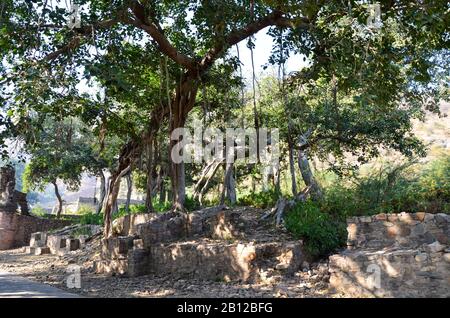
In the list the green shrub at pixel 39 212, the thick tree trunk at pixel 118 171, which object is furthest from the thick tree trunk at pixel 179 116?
the green shrub at pixel 39 212

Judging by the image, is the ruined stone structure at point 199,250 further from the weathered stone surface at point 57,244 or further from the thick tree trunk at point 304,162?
the thick tree trunk at point 304,162

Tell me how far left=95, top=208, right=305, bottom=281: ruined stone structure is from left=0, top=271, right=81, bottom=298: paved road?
1.58m

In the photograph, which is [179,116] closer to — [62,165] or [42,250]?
[42,250]

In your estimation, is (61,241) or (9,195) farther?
(9,195)

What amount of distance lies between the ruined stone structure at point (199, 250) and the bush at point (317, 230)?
382mm

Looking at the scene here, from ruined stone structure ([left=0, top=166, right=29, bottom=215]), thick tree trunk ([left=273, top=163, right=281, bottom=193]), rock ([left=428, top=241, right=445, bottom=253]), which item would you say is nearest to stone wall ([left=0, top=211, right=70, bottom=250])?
ruined stone structure ([left=0, top=166, right=29, bottom=215])

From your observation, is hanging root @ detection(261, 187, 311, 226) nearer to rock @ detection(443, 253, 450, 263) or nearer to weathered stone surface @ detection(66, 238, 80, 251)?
rock @ detection(443, 253, 450, 263)

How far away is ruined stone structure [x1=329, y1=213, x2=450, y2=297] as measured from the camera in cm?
570

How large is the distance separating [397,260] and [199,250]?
3580 millimetres

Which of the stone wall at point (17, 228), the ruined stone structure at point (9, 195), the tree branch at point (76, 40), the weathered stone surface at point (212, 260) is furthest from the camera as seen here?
the ruined stone structure at point (9, 195)

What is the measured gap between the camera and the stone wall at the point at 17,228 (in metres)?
18.8

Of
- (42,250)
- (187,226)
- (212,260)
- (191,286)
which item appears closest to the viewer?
(191,286)

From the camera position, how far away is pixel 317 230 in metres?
8.20

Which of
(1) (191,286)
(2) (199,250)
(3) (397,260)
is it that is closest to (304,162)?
(2) (199,250)
